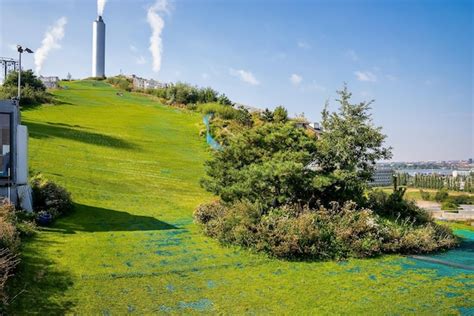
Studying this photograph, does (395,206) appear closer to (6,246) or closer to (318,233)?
(318,233)

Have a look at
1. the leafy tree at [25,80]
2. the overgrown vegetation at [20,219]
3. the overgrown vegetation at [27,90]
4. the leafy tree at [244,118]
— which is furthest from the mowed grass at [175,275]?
the leafy tree at [25,80]

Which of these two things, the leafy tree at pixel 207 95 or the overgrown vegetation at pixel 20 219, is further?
the leafy tree at pixel 207 95

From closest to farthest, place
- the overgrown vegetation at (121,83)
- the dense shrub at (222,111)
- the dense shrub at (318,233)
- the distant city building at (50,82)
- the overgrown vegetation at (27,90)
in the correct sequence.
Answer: the dense shrub at (318,233), the overgrown vegetation at (27,90), the dense shrub at (222,111), the distant city building at (50,82), the overgrown vegetation at (121,83)

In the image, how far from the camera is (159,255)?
8.70 meters

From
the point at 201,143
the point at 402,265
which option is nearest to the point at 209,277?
the point at 402,265

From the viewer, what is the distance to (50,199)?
1148 cm

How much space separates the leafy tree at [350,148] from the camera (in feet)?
37.7

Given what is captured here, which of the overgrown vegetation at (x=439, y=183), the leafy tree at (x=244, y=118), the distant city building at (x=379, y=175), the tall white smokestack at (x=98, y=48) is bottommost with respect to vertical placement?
the overgrown vegetation at (x=439, y=183)

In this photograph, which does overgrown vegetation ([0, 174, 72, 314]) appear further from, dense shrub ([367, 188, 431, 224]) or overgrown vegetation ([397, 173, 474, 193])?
overgrown vegetation ([397, 173, 474, 193])

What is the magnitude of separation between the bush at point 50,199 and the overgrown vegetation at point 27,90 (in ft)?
59.7

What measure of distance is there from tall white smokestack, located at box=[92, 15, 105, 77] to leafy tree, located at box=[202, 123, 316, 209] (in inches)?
3012

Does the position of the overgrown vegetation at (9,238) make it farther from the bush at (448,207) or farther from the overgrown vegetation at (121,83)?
the overgrown vegetation at (121,83)

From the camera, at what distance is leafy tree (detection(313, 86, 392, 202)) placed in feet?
37.7

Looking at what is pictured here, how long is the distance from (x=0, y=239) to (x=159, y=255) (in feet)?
9.64
